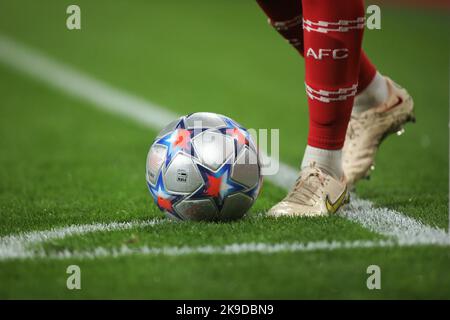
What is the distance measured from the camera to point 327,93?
3.52 meters

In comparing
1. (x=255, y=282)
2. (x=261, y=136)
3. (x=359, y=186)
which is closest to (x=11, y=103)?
(x=261, y=136)

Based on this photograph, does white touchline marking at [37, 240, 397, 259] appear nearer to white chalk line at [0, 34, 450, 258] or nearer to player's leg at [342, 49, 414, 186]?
white chalk line at [0, 34, 450, 258]

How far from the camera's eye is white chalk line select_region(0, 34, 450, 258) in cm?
322

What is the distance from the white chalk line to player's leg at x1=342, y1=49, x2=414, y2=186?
8.3 inches

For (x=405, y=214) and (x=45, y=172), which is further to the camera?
(x=45, y=172)

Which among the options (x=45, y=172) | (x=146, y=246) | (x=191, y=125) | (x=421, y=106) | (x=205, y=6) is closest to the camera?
(x=146, y=246)

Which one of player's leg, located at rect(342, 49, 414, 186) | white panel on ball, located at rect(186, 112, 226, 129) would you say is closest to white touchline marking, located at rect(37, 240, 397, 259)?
white panel on ball, located at rect(186, 112, 226, 129)

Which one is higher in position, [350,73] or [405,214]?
[350,73]

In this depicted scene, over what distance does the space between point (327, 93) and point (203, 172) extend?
61cm

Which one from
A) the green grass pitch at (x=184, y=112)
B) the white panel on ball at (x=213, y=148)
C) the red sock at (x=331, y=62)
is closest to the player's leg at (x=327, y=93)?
the red sock at (x=331, y=62)

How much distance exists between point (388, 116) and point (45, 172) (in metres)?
2.04

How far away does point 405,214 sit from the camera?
3602mm
